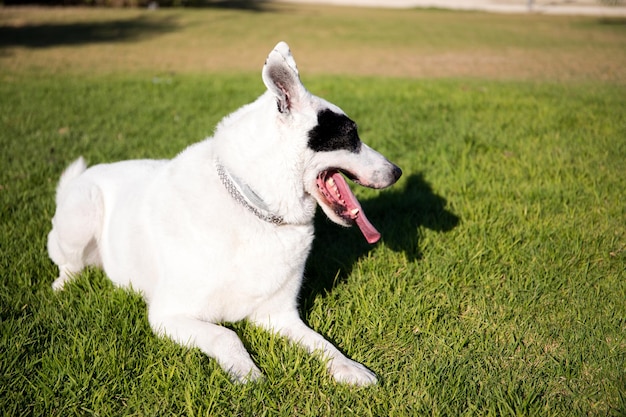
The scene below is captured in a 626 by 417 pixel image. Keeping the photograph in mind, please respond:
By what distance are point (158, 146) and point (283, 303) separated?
4668 millimetres

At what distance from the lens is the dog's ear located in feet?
9.59

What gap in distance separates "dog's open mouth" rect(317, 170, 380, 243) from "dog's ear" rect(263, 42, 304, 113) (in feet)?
1.65

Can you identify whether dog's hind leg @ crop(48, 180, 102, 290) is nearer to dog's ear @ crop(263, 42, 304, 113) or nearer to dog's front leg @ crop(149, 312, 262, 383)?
dog's front leg @ crop(149, 312, 262, 383)

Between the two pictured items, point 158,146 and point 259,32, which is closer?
point 158,146

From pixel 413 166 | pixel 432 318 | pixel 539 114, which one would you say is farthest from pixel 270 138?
pixel 539 114

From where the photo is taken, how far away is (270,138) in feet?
10.3

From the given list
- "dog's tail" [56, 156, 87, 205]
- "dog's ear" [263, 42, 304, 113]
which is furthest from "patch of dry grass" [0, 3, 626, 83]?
"dog's ear" [263, 42, 304, 113]

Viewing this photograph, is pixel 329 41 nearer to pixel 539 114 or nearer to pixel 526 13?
pixel 539 114

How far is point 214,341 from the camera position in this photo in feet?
10.3

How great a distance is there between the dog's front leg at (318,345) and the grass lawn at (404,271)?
7cm

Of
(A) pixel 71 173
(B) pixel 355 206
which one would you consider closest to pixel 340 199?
(B) pixel 355 206

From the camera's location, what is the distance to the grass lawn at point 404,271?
2975 millimetres

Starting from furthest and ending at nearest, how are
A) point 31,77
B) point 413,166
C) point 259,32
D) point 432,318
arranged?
point 259,32 → point 31,77 → point 413,166 → point 432,318

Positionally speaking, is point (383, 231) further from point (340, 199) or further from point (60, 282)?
point (60, 282)
